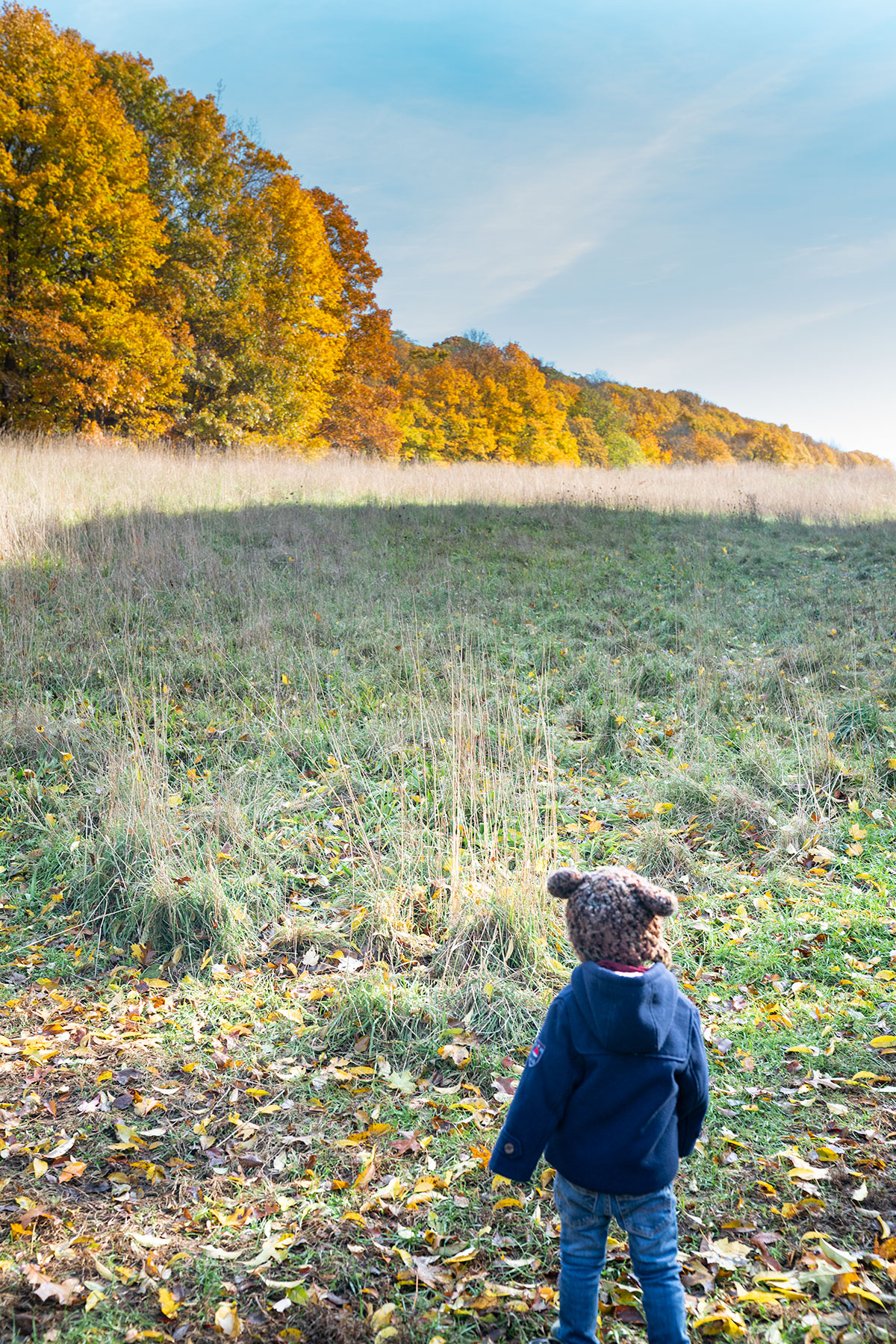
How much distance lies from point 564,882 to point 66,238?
63.9 ft

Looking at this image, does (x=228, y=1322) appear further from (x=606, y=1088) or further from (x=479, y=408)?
(x=479, y=408)

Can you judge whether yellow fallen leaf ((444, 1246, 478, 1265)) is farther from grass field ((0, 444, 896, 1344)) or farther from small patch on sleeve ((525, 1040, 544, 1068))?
small patch on sleeve ((525, 1040, 544, 1068))

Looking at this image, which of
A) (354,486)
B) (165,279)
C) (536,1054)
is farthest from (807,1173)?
(165,279)

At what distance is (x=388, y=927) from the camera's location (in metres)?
4.14

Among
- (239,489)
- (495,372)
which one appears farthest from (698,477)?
(495,372)

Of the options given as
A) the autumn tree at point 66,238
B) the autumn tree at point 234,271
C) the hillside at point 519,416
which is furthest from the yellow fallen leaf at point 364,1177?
the hillside at point 519,416

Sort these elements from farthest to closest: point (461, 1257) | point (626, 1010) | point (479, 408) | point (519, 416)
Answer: point (519, 416) < point (479, 408) < point (461, 1257) < point (626, 1010)

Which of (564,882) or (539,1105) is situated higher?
(564,882)

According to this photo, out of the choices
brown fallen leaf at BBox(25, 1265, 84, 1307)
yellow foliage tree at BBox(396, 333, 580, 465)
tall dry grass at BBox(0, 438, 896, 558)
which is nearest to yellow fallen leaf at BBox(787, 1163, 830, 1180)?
brown fallen leaf at BBox(25, 1265, 84, 1307)

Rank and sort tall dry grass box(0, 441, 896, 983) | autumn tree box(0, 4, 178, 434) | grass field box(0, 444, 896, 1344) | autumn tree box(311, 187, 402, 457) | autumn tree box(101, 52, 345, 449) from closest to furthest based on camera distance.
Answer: grass field box(0, 444, 896, 1344) → tall dry grass box(0, 441, 896, 983) → autumn tree box(0, 4, 178, 434) → autumn tree box(101, 52, 345, 449) → autumn tree box(311, 187, 402, 457)

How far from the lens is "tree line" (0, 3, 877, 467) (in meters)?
16.2

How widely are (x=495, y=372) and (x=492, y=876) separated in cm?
3669

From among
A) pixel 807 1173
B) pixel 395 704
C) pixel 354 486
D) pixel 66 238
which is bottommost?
pixel 807 1173

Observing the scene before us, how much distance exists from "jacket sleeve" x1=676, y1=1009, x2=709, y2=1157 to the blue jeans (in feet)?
0.57
